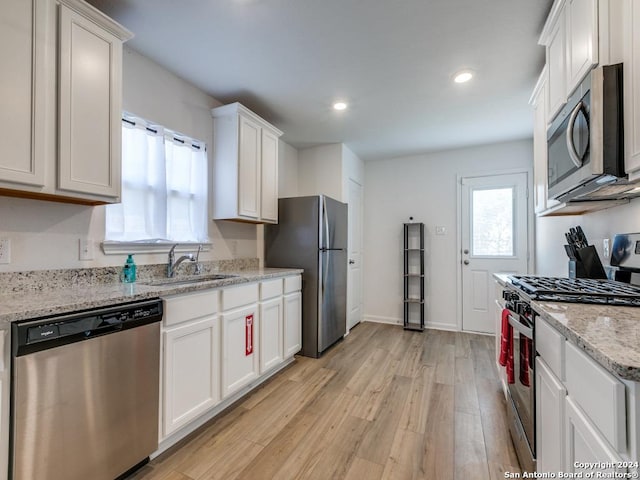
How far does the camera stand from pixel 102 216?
191 centimetres

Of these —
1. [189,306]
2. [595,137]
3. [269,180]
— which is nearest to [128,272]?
[189,306]

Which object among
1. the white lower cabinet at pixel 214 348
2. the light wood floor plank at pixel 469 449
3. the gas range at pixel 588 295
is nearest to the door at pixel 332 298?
the white lower cabinet at pixel 214 348

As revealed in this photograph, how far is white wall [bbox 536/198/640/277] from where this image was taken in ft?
5.71

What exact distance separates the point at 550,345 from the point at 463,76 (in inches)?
86.3

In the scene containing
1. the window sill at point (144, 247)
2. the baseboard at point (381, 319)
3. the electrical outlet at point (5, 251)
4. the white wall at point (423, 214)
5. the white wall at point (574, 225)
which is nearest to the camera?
the electrical outlet at point (5, 251)

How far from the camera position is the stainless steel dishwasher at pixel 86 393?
1.13 metres

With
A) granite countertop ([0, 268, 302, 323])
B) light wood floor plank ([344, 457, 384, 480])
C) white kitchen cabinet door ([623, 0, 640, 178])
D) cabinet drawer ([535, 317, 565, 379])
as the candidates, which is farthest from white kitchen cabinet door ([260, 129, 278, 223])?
white kitchen cabinet door ([623, 0, 640, 178])

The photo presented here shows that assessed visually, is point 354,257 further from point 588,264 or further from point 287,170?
point 588,264

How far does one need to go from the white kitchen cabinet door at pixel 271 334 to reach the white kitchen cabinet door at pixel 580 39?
2.40m

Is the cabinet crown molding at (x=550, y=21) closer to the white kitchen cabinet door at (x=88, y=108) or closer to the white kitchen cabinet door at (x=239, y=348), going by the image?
the white kitchen cabinet door at (x=88, y=108)

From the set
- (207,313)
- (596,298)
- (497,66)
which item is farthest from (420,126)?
(207,313)

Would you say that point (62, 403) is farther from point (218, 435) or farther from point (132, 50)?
point (132, 50)

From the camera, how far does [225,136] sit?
8.98ft

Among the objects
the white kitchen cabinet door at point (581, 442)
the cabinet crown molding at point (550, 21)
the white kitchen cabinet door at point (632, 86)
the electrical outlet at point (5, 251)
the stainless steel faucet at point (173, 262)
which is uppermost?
the cabinet crown molding at point (550, 21)
